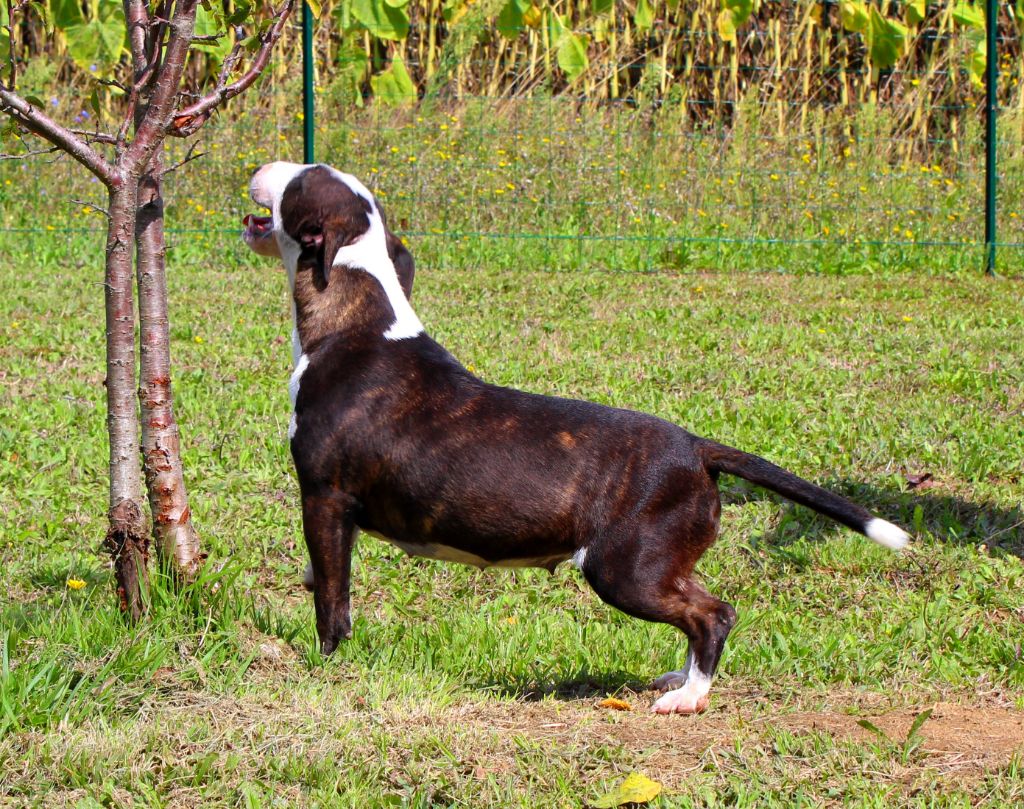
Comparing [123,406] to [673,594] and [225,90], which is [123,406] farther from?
[673,594]

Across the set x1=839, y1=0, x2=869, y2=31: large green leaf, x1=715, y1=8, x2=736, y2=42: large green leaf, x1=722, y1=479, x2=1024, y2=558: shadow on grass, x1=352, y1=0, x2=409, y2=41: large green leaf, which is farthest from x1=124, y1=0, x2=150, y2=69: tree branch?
x1=715, y1=8, x2=736, y2=42: large green leaf

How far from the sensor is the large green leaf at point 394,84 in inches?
615

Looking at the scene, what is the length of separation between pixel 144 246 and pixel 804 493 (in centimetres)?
218

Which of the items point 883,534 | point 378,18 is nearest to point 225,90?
point 883,534

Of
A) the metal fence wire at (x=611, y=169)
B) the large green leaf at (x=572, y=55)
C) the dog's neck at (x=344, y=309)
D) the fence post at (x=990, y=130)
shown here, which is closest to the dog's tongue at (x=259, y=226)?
the dog's neck at (x=344, y=309)

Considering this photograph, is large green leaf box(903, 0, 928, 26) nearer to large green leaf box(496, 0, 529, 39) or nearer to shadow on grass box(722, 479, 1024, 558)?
large green leaf box(496, 0, 529, 39)

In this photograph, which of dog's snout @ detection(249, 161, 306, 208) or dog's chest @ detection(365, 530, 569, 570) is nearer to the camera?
dog's chest @ detection(365, 530, 569, 570)

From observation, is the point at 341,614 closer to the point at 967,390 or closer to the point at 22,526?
the point at 22,526

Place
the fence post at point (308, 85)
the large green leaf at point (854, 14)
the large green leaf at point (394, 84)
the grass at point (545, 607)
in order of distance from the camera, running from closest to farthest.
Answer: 1. the grass at point (545, 607)
2. the fence post at point (308, 85)
3. the large green leaf at point (854, 14)
4. the large green leaf at point (394, 84)

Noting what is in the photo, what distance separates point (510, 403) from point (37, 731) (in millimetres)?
1675

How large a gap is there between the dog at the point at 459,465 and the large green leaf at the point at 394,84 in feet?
37.8

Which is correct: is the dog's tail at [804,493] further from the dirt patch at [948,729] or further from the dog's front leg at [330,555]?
the dog's front leg at [330,555]

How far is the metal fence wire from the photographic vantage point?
12.2 meters

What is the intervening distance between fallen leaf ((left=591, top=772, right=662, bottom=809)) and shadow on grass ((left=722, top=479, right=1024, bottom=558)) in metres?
2.60
